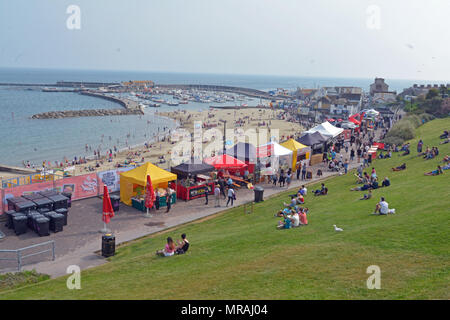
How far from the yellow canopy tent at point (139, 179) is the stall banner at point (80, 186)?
162 centimetres

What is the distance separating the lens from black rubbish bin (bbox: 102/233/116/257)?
41.0 ft

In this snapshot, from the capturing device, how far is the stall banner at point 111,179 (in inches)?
781

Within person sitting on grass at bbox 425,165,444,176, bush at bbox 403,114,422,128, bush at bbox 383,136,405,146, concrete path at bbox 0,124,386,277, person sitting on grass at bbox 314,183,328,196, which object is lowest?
concrete path at bbox 0,124,386,277

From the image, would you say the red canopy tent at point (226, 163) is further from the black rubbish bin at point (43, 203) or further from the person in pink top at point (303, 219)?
the person in pink top at point (303, 219)

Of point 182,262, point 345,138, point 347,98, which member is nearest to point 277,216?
point 182,262

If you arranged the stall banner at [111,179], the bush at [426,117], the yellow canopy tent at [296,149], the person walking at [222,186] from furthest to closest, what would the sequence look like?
the bush at [426,117] < the yellow canopy tent at [296,149] < the person walking at [222,186] < the stall banner at [111,179]

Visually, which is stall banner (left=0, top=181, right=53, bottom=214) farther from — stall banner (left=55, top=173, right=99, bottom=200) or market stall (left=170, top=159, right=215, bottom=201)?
market stall (left=170, top=159, right=215, bottom=201)

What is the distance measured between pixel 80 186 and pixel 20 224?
4.68 metres

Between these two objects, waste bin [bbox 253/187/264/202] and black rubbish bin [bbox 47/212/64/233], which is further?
waste bin [bbox 253/187/264/202]

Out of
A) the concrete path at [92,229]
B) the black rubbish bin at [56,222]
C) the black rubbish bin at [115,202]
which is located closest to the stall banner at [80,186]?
the concrete path at [92,229]

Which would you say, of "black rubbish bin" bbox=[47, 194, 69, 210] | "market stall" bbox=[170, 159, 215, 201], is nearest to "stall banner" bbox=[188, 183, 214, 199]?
"market stall" bbox=[170, 159, 215, 201]

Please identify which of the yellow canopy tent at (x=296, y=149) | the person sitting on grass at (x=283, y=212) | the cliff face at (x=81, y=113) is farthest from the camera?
the cliff face at (x=81, y=113)

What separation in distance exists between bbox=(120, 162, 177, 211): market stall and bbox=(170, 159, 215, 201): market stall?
2.63 ft

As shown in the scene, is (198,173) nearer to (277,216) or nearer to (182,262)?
(277,216)
